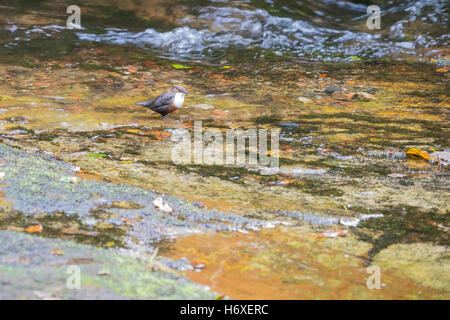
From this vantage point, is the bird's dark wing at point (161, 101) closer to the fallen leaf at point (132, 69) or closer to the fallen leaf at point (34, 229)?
the fallen leaf at point (132, 69)

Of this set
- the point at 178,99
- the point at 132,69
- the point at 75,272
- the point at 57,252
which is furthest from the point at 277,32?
the point at 75,272

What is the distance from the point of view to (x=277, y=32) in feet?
29.8

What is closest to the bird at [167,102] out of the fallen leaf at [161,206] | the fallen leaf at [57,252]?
the fallen leaf at [161,206]

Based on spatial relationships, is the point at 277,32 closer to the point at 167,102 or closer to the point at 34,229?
the point at 167,102

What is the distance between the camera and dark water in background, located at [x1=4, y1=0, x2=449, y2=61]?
8.48 m

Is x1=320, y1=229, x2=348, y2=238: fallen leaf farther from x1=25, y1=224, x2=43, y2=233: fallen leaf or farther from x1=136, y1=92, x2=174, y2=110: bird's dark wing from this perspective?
x1=136, y1=92, x2=174, y2=110: bird's dark wing

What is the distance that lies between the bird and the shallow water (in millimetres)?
144

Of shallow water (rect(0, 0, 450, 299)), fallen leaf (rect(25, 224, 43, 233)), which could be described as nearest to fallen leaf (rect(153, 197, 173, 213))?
shallow water (rect(0, 0, 450, 299))

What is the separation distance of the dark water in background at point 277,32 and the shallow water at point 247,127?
0.11 feet

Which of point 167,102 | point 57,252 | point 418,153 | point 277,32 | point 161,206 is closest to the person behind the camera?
point 57,252

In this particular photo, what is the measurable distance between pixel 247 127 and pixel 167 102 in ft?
2.94

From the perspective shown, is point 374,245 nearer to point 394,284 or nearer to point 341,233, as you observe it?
point 341,233

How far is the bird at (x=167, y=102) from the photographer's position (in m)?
5.45

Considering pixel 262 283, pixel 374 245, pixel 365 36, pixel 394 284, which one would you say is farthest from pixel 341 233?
pixel 365 36
